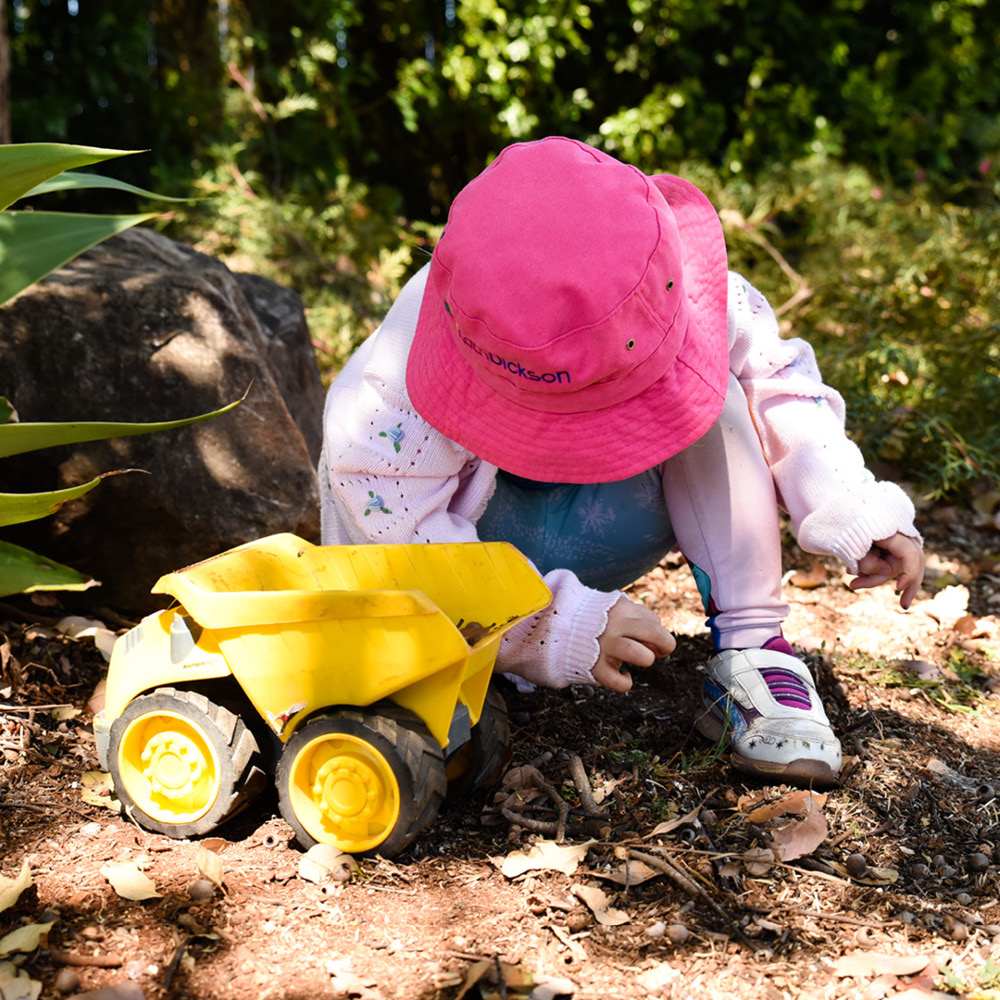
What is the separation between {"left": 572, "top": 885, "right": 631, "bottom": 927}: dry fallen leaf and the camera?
124 centimetres

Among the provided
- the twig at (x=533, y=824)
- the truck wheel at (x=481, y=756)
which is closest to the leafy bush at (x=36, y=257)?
the truck wheel at (x=481, y=756)

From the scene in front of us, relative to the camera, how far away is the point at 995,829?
1.47 metres

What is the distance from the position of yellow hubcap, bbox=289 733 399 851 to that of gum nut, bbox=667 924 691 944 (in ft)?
1.16

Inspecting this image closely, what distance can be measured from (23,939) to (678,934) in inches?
29.3

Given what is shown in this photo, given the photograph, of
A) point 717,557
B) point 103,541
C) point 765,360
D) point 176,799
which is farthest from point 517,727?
point 103,541

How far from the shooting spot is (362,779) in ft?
4.16

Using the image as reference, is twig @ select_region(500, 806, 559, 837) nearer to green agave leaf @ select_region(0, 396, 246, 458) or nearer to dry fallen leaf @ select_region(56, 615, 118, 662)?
green agave leaf @ select_region(0, 396, 246, 458)

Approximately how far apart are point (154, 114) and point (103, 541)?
275cm

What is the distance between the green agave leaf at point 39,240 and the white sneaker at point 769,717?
3.73 ft

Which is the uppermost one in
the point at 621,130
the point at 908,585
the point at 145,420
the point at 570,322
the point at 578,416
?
the point at 621,130

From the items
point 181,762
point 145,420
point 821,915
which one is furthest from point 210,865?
point 145,420

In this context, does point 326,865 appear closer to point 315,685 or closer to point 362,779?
point 362,779

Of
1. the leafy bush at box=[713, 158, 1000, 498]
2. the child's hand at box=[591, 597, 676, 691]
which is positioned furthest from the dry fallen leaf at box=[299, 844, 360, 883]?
the leafy bush at box=[713, 158, 1000, 498]

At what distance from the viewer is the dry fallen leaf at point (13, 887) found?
1183 millimetres
